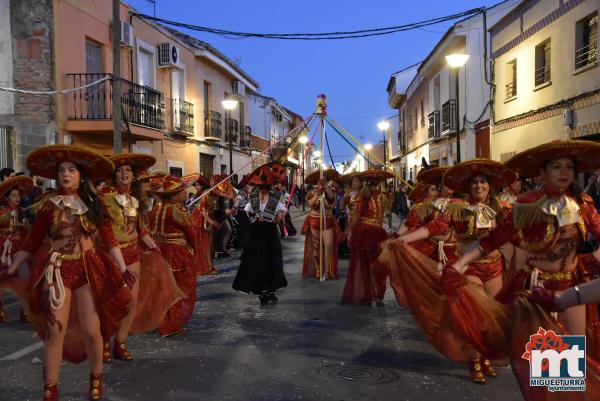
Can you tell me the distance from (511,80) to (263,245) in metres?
14.5

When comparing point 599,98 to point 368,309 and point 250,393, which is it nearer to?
point 368,309

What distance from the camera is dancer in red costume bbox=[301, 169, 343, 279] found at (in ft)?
35.7

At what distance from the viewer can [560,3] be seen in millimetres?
15539

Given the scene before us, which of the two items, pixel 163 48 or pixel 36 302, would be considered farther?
pixel 163 48

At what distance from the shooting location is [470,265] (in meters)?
5.45

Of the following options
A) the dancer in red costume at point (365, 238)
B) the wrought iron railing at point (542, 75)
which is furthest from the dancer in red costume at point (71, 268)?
the wrought iron railing at point (542, 75)

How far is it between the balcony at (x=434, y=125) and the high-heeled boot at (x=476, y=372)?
2438 cm

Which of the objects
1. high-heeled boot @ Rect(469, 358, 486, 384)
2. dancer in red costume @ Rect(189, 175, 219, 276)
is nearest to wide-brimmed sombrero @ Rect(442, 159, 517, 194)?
high-heeled boot @ Rect(469, 358, 486, 384)

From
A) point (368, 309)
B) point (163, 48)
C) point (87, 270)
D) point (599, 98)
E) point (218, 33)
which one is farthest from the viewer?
point (163, 48)

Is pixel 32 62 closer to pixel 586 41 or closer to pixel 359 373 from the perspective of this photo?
pixel 359 373

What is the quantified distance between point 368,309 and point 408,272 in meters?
2.89

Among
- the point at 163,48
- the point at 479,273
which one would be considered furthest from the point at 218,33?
the point at 479,273

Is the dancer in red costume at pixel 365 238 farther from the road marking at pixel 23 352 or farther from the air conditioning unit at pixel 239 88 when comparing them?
the air conditioning unit at pixel 239 88

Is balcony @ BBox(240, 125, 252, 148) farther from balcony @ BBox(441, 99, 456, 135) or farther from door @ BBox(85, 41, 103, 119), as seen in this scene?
door @ BBox(85, 41, 103, 119)
